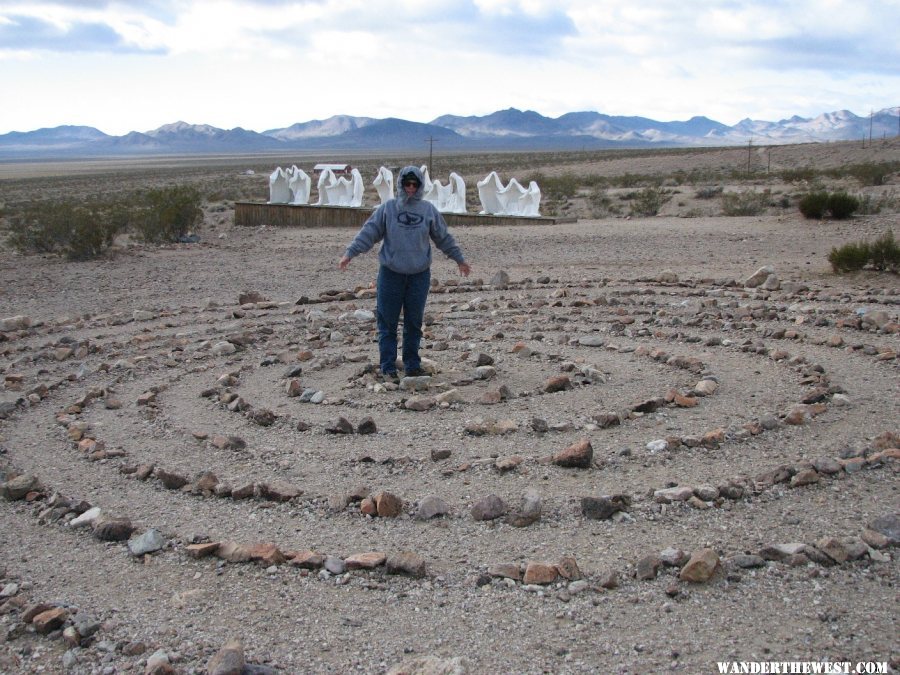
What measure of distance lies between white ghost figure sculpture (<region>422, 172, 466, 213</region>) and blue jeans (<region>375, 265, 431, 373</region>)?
1483 centimetres

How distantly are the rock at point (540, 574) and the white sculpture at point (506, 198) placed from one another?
1812 cm

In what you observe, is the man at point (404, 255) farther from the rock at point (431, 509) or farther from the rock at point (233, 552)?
the rock at point (233, 552)

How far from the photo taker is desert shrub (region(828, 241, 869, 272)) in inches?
449

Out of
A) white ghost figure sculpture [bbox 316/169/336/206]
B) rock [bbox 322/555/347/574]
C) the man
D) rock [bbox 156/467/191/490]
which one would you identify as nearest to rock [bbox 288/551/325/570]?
rock [bbox 322/555/347/574]

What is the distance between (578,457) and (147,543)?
87.5 inches

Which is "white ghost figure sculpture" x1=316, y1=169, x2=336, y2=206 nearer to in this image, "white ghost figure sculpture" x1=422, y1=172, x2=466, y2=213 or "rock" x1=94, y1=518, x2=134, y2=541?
"white ghost figure sculpture" x1=422, y1=172, x2=466, y2=213

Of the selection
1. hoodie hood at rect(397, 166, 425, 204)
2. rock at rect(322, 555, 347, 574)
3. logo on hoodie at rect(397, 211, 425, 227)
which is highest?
hoodie hood at rect(397, 166, 425, 204)

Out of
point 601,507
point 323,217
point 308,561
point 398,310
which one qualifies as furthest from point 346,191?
point 308,561

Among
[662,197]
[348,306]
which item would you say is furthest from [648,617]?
[662,197]

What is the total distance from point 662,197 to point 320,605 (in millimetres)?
28056

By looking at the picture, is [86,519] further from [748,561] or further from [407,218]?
[407,218]

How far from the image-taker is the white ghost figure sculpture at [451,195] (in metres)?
22.4

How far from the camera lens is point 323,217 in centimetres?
2233

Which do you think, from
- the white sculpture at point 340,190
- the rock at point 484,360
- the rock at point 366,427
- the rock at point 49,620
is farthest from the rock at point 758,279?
the white sculpture at point 340,190
